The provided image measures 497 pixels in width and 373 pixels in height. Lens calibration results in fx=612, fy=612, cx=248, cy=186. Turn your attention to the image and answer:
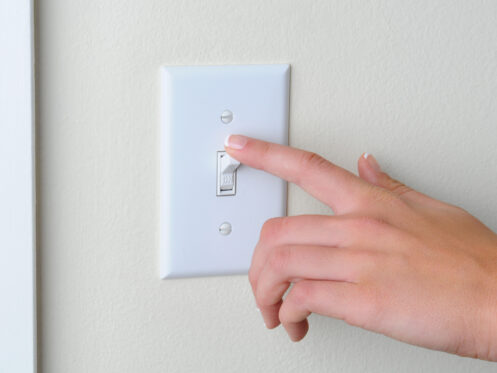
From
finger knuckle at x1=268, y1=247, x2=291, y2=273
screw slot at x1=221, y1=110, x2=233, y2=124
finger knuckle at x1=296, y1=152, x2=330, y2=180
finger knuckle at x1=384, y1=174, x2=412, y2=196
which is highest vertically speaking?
screw slot at x1=221, y1=110, x2=233, y2=124

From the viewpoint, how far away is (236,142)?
50 centimetres

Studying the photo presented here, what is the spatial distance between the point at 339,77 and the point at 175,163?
0.16 meters

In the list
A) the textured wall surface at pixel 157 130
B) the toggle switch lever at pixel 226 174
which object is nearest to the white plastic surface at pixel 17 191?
the textured wall surface at pixel 157 130

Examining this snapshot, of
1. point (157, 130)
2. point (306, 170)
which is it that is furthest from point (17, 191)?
point (306, 170)

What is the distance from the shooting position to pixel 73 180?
19.5 inches

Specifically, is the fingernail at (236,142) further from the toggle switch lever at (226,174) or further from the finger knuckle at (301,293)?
the finger knuckle at (301,293)

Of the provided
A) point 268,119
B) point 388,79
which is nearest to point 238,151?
point 268,119

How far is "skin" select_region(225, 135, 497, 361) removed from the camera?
0.43 m

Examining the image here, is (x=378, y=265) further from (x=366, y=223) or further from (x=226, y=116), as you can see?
(x=226, y=116)

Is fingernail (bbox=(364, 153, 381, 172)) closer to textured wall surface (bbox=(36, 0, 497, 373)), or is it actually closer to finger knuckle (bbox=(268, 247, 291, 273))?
textured wall surface (bbox=(36, 0, 497, 373))

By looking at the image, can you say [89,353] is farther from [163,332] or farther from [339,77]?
[339,77]

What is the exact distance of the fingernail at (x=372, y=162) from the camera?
0.53m

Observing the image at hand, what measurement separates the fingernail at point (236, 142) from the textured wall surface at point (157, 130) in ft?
0.19

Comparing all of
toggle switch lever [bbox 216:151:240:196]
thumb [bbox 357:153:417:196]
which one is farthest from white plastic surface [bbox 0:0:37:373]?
thumb [bbox 357:153:417:196]
